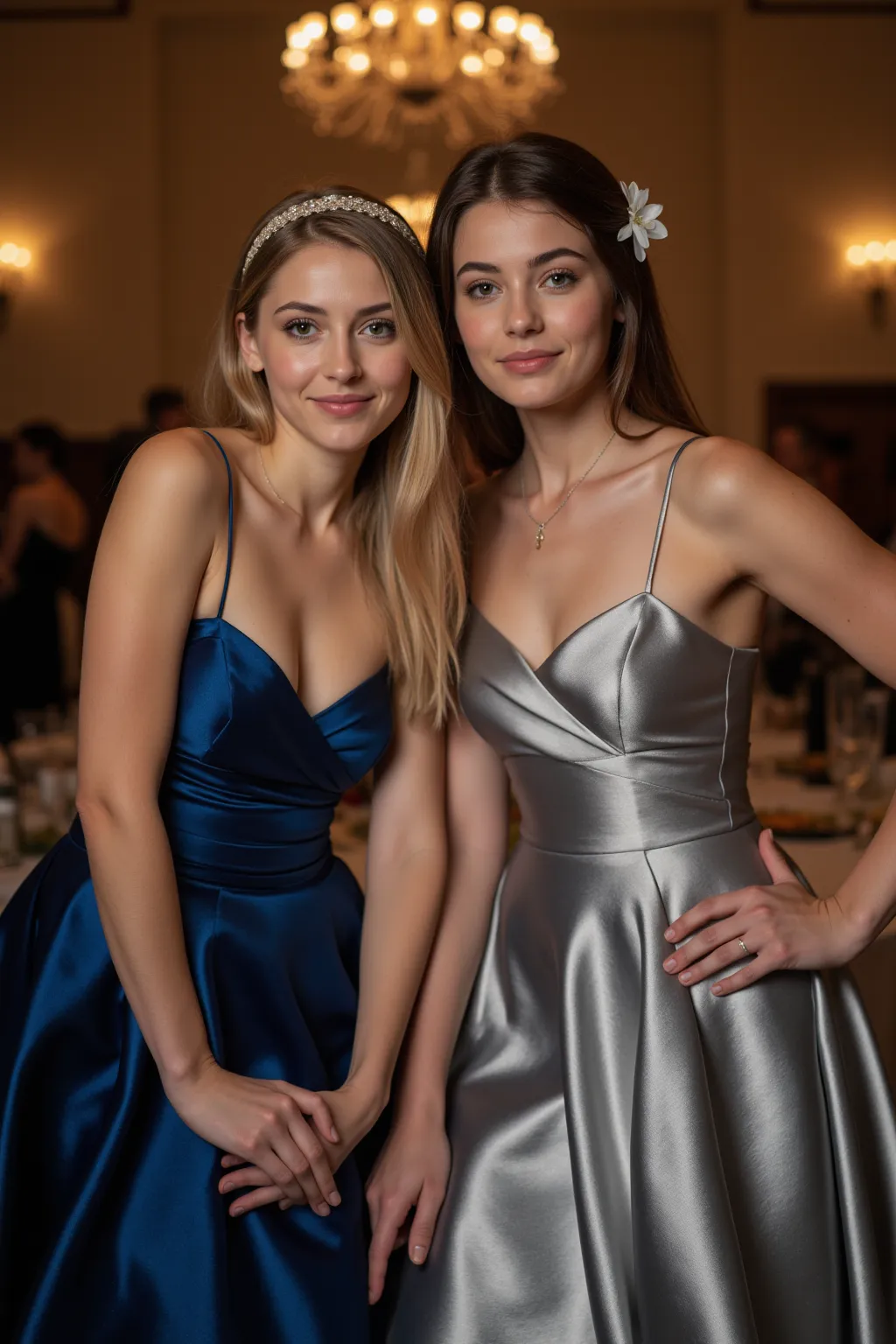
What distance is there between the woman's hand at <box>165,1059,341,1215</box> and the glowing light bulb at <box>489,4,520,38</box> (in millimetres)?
6830

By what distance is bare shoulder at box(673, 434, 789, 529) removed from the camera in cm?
172

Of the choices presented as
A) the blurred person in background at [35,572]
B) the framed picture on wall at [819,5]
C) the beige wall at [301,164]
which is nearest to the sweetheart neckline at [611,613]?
the blurred person in background at [35,572]

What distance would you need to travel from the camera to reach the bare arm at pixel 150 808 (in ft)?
5.14

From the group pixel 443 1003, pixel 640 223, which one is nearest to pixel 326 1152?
pixel 443 1003

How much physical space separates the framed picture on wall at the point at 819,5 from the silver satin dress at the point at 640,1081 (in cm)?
921

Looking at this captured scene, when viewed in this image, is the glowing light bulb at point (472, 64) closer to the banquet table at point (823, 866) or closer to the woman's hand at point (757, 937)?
the banquet table at point (823, 866)

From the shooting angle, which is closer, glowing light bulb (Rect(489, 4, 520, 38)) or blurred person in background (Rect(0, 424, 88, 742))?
blurred person in background (Rect(0, 424, 88, 742))

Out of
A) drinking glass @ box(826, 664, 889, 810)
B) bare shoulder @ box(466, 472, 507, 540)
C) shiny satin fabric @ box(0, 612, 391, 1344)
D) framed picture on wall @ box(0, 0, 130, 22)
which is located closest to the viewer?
shiny satin fabric @ box(0, 612, 391, 1344)

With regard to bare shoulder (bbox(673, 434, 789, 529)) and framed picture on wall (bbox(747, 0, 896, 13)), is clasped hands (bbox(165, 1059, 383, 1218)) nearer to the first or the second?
bare shoulder (bbox(673, 434, 789, 529))

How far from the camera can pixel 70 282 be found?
32.2ft

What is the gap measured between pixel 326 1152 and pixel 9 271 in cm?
933

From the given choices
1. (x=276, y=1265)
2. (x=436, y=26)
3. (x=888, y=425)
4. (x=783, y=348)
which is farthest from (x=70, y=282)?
(x=276, y=1265)

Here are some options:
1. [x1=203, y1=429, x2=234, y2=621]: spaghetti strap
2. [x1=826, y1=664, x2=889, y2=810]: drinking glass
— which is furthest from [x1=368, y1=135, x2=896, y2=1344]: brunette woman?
[x1=826, y1=664, x2=889, y2=810]: drinking glass

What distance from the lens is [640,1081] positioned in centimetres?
164
